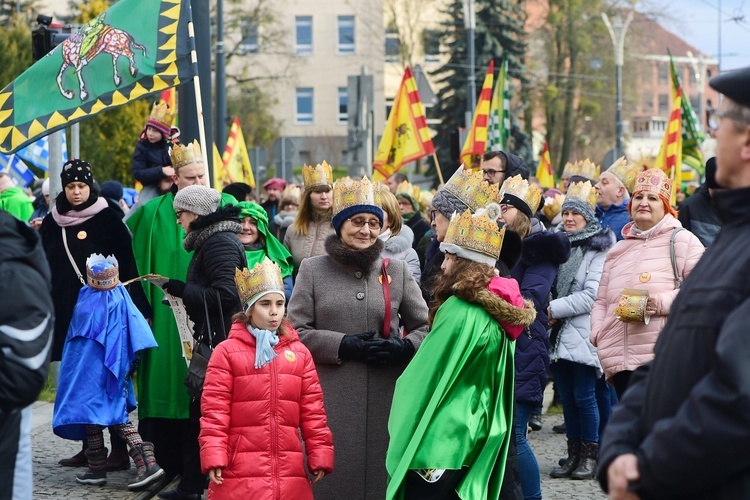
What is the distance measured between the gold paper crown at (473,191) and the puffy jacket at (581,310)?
233 cm

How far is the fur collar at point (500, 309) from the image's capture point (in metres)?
5.44

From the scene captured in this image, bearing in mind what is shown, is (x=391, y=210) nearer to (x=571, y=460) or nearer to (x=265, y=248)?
(x=265, y=248)

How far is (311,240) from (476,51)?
3607 centimetres

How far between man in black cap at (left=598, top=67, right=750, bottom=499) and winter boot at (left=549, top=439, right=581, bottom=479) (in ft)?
18.5

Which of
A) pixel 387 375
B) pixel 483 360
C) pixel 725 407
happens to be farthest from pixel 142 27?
pixel 725 407

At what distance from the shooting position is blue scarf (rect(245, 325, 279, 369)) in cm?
603

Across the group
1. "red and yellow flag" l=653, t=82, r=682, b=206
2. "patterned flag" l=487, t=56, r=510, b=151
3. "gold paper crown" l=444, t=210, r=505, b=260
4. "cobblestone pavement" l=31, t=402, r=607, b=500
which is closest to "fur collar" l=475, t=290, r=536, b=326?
"gold paper crown" l=444, t=210, r=505, b=260

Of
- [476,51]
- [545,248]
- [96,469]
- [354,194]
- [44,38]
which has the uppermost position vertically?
[476,51]

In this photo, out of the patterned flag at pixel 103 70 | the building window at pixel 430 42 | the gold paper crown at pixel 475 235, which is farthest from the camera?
the building window at pixel 430 42

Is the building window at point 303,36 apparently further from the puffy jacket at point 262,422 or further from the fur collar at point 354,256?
the puffy jacket at point 262,422

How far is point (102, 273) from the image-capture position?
8180mm

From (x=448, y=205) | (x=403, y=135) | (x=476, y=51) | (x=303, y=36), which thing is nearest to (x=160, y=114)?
(x=448, y=205)

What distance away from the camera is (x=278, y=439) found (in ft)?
19.8

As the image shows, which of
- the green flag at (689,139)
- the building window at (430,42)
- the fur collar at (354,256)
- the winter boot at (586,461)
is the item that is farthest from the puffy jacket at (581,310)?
the building window at (430,42)
